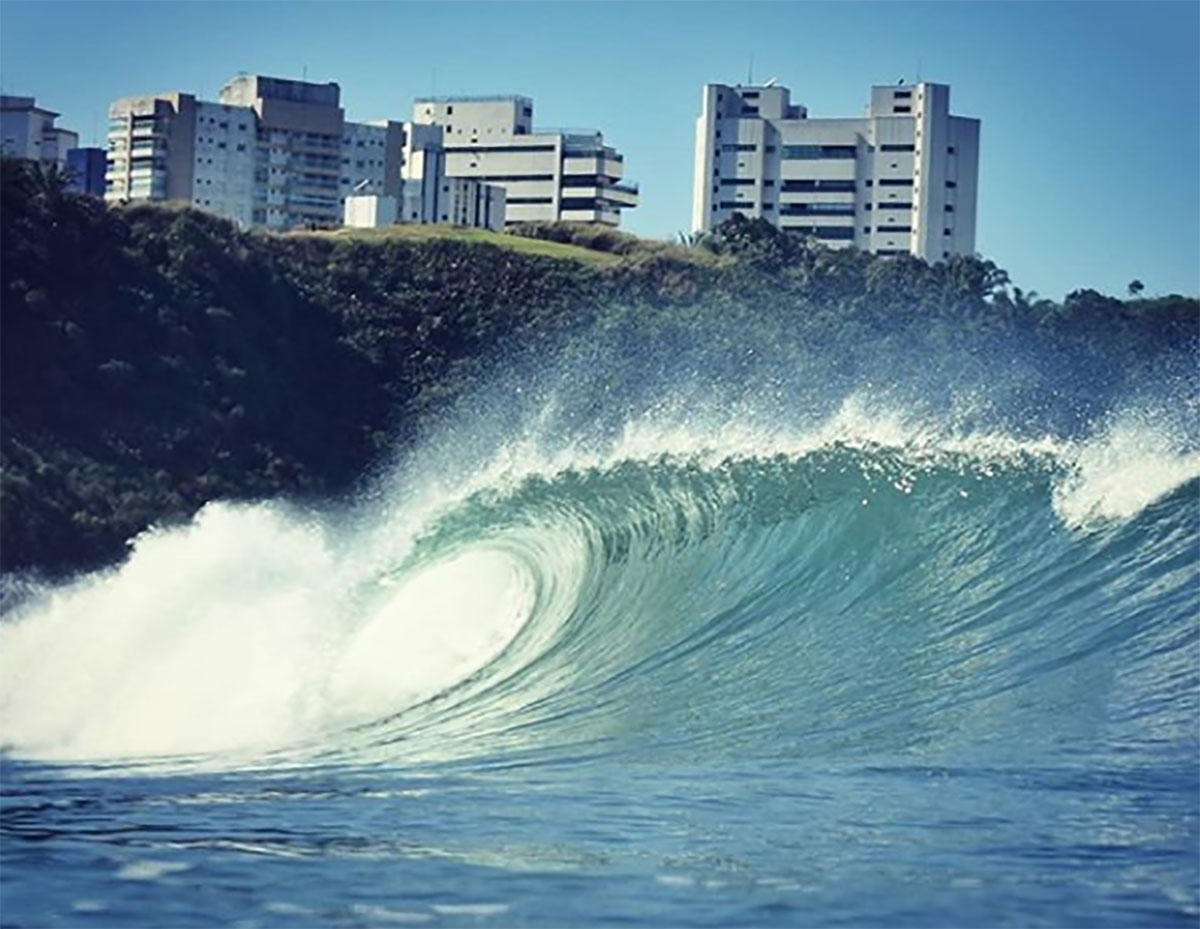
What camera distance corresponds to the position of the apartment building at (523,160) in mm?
99688

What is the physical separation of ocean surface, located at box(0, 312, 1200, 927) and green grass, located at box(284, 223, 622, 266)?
39756 mm

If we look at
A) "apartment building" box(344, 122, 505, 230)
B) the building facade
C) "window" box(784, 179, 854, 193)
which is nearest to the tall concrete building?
"window" box(784, 179, 854, 193)

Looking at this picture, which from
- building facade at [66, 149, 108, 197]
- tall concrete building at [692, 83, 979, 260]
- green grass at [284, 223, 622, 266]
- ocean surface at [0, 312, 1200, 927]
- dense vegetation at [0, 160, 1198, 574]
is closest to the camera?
ocean surface at [0, 312, 1200, 927]

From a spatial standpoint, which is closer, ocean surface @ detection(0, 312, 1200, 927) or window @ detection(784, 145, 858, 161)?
ocean surface @ detection(0, 312, 1200, 927)

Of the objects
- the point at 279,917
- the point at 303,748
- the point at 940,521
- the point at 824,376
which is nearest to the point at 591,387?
the point at 824,376

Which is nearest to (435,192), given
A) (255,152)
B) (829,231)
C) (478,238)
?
(255,152)

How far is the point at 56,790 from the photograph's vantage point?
1036 cm

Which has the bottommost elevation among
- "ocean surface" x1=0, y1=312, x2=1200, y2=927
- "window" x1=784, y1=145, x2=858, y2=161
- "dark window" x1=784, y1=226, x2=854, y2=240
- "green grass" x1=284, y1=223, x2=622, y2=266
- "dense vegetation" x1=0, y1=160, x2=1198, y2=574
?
"ocean surface" x1=0, y1=312, x2=1200, y2=927

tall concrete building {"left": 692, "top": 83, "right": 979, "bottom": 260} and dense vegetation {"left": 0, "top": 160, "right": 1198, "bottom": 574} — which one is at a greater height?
tall concrete building {"left": 692, "top": 83, "right": 979, "bottom": 260}

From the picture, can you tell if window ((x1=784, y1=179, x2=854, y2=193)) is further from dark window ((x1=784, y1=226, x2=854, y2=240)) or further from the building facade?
the building facade

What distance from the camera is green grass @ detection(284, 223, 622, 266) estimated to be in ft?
203

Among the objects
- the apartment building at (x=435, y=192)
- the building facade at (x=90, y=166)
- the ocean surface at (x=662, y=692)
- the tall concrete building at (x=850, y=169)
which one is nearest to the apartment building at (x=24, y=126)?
the building facade at (x=90, y=166)

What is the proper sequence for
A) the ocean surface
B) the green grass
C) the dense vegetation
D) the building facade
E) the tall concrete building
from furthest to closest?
1. the building facade
2. the tall concrete building
3. the green grass
4. the dense vegetation
5. the ocean surface

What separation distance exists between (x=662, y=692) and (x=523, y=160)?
8846 cm
